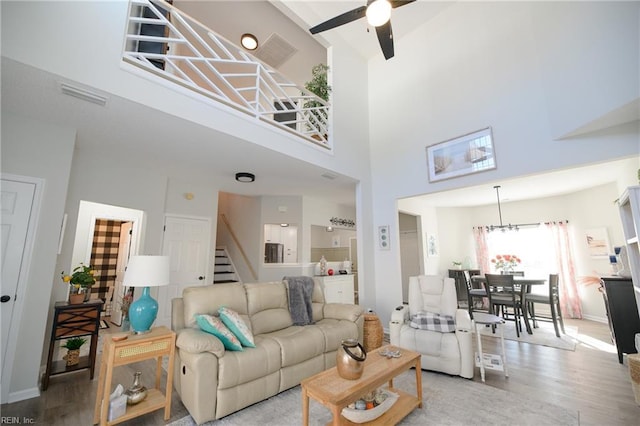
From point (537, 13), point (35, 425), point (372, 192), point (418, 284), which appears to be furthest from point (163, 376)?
point (537, 13)

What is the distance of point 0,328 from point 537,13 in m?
6.85

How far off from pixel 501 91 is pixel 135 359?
217 inches

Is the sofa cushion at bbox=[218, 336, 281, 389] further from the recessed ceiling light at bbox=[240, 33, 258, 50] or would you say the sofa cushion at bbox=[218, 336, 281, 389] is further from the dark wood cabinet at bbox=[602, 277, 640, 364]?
the recessed ceiling light at bbox=[240, 33, 258, 50]

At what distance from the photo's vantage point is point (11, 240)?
2.55 meters

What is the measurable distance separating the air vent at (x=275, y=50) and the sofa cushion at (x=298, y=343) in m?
5.62

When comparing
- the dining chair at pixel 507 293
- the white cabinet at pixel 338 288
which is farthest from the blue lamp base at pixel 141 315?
the dining chair at pixel 507 293

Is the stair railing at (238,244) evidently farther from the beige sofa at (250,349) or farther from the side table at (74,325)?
the side table at (74,325)

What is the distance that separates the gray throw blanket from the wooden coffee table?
1186mm

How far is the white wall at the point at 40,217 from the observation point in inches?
100

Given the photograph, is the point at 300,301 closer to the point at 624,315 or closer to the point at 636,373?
the point at 636,373

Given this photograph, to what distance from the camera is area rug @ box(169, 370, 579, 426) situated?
2111 mm

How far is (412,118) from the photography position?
5004 millimetres

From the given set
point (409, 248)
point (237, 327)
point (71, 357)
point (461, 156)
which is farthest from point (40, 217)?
point (409, 248)

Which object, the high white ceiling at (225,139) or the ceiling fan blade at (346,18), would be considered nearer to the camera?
the high white ceiling at (225,139)
